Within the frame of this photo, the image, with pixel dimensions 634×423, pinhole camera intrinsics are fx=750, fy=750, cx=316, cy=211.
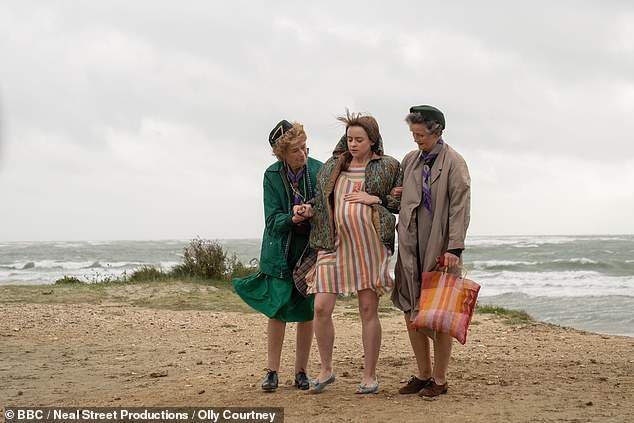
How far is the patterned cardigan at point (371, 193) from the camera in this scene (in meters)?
4.75

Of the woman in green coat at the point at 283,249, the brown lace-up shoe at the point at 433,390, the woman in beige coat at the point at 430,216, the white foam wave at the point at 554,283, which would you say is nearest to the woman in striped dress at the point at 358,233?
the woman in beige coat at the point at 430,216

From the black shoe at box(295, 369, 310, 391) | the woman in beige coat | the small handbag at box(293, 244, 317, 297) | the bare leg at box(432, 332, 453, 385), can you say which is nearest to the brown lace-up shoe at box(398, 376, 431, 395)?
the woman in beige coat

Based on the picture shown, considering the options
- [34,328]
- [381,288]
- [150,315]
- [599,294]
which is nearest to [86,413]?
[381,288]

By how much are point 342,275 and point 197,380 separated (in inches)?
68.7

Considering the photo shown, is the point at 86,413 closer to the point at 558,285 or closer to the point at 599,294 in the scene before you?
the point at 599,294

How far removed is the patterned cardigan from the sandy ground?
1.03 meters

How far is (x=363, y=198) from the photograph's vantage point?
4758 mm

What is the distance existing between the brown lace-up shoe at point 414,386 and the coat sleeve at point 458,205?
980mm

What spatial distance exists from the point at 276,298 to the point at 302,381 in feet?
1.99

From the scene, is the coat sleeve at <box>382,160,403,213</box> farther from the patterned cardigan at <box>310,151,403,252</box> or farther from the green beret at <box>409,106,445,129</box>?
the green beret at <box>409,106,445,129</box>

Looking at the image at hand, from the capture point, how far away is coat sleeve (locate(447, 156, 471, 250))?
4.57 m

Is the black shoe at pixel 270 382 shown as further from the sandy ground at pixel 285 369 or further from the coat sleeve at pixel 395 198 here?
the coat sleeve at pixel 395 198

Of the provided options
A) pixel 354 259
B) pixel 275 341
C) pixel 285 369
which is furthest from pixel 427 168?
pixel 285 369

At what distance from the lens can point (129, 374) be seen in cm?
633
